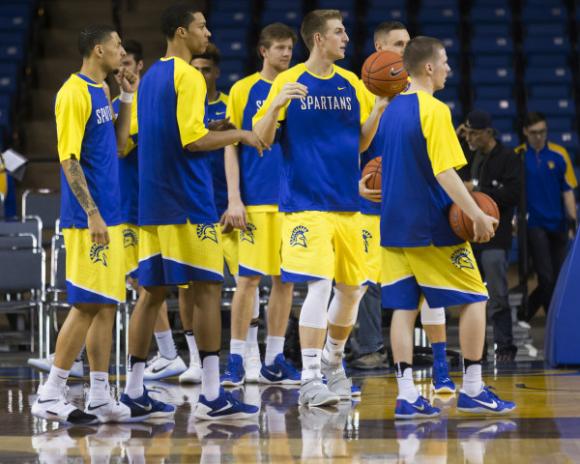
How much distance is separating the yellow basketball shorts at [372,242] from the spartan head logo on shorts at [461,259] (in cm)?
133

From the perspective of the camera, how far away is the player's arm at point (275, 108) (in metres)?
5.47

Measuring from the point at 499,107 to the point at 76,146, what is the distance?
330 inches

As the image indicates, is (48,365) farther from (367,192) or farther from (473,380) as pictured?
(473,380)

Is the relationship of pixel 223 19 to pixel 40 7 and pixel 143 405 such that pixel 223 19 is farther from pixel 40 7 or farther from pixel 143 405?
pixel 143 405

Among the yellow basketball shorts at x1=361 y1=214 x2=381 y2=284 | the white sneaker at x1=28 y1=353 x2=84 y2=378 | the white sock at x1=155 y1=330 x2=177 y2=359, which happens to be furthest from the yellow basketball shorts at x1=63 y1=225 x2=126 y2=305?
the white sneaker at x1=28 y1=353 x2=84 y2=378

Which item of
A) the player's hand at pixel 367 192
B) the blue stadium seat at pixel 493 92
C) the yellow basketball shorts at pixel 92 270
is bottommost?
the yellow basketball shorts at pixel 92 270

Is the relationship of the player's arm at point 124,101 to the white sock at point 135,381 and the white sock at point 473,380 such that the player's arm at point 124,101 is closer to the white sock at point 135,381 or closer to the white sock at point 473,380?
the white sock at point 135,381

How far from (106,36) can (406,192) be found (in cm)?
157

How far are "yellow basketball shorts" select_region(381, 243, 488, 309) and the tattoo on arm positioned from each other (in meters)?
1.43

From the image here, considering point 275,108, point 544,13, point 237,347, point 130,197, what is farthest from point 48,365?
point 544,13

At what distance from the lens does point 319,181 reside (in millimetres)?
5793

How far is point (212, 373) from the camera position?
5398 mm

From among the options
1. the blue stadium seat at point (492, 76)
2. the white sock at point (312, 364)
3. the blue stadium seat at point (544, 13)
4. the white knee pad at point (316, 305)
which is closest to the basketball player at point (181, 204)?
the white sock at point (312, 364)

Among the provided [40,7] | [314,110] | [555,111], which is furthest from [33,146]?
[314,110]
